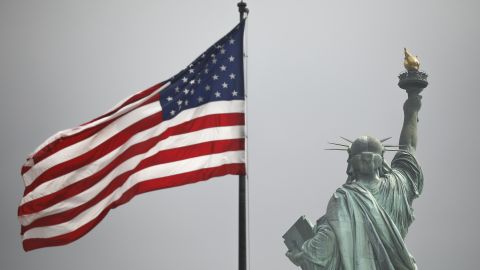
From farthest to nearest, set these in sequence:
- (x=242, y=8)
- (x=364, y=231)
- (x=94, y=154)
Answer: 1. (x=364, y=231)
2. (x=94, y=154)
3. (x=242, y=8)

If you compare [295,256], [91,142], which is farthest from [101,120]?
[295,256]

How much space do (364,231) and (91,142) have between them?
8453 mm

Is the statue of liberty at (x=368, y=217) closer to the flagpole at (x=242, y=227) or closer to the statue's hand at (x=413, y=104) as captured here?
the statue's hand at (x=413, y=104)

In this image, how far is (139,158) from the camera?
660 inches

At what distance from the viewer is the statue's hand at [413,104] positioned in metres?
24.7

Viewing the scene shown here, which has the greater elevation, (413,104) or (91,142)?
(413,104)

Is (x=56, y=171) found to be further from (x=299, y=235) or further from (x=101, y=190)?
(x=299, y=235)

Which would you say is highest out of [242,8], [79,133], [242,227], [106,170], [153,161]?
[242,8]

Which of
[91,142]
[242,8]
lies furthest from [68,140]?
[242,8]

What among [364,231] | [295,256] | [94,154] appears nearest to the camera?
[94,154]

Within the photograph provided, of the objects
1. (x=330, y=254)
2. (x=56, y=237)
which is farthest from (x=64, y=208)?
(x=330, y=254)

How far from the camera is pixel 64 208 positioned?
17.1 meters

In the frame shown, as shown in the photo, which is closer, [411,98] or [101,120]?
[101,120]

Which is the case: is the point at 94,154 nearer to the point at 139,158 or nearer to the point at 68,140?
the point at 68,140
